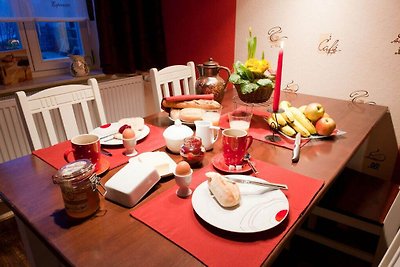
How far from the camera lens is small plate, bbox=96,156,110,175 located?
0.94 meters

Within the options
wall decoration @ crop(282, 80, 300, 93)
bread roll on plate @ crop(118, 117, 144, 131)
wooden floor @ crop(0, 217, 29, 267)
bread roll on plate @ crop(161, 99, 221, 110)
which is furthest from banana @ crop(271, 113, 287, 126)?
wooden floor @ crop(0, 217, 29, 267)

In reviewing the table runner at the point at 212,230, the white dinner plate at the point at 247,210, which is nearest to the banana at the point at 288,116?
the table runner at the point at 212,230

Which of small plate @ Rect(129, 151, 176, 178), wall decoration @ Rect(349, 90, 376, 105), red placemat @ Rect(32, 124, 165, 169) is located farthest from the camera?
wall decoration @ Rect(349, 90, 376, 105)

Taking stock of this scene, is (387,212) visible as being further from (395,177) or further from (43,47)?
(43,47)

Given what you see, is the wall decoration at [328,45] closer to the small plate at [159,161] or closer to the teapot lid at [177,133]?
the teapot lid at [177,133]

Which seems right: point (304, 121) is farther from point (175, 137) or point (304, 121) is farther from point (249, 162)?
point (175, 137)

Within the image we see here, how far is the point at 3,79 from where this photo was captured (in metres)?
2.06

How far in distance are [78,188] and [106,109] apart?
186 centimetres

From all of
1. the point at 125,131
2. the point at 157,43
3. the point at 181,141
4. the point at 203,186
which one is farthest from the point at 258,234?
the point at 157,43

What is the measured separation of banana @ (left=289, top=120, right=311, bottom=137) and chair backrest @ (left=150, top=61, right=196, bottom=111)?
2.68 feet

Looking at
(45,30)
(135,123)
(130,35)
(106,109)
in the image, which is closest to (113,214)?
(135,123)

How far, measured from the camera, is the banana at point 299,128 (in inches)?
48.1

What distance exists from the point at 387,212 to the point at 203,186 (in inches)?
38.8

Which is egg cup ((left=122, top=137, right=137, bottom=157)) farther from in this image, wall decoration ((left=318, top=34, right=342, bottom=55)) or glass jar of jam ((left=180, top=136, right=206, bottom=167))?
wall decoration ((left=318, top=34, right=342, bottom=55))
